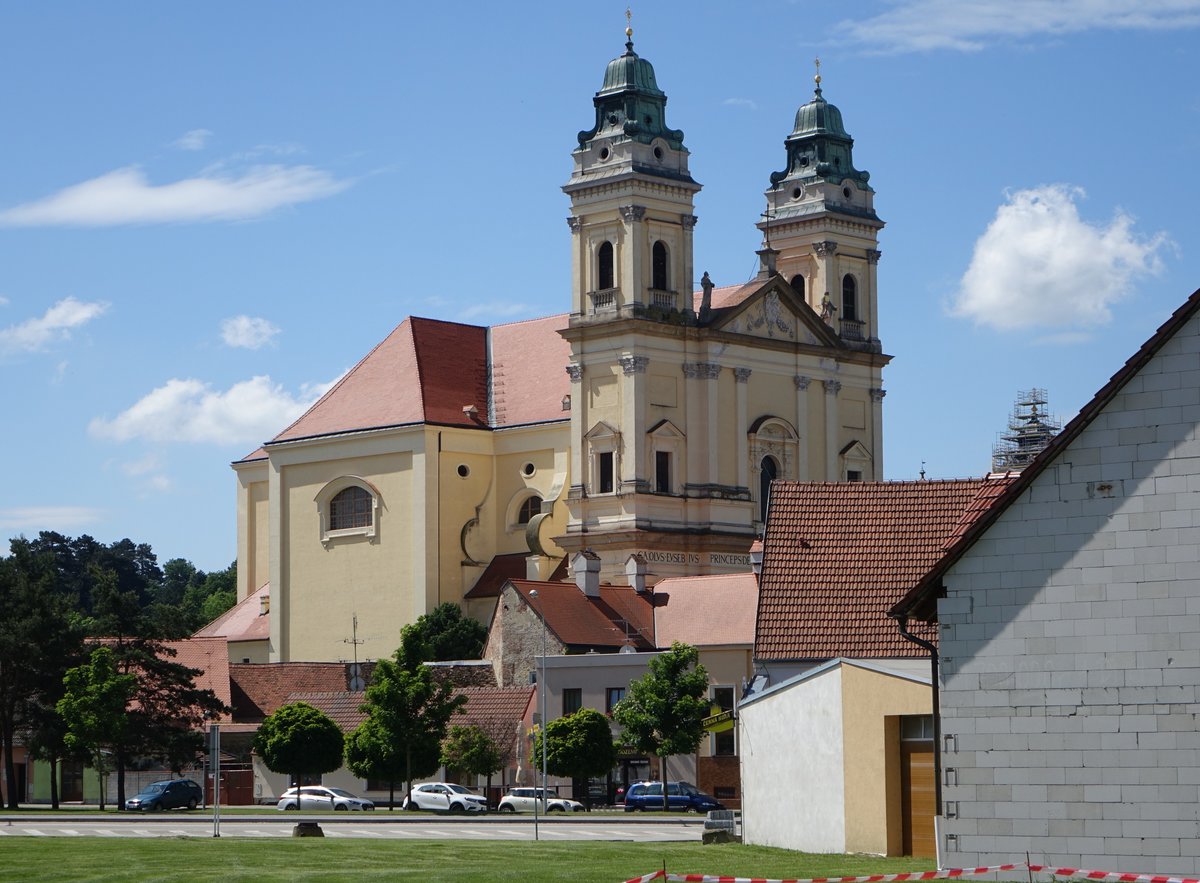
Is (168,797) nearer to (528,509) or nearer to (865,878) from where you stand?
(528,509)

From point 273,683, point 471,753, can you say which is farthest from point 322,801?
point 273,683

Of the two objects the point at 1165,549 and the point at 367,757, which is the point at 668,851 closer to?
the point at 1165,549

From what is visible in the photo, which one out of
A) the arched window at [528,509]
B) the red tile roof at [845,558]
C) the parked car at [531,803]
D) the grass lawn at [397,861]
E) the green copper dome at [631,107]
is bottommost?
the parked car at [531,803]

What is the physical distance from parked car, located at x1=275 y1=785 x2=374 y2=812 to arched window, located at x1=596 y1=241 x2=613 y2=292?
123 ft

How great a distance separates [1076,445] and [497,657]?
58.8 metres

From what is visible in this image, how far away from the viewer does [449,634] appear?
98.3 meters

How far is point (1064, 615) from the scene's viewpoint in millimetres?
26516

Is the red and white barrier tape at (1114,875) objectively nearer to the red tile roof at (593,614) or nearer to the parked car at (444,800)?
the parked car at (444,800)

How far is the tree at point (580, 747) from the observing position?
6769 cm

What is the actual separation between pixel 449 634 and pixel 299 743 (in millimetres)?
25647

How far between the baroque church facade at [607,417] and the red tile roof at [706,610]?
30.6 feet

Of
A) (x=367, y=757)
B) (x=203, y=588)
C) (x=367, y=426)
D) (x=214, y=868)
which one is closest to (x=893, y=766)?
(x=214, y=868)

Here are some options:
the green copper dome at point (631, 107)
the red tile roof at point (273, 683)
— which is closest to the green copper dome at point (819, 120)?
the green copper dome at point (631, 107)

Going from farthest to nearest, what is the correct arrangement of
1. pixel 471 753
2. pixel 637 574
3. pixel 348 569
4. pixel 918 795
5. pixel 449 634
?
1. pixel 348 569
2. pixel 449 634
3. pixel 637 574
4. pixel 471 753
5. pixel 918 795
